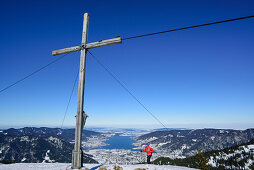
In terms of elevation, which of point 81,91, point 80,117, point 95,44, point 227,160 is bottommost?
point 227,160

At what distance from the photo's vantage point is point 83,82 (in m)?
6.60

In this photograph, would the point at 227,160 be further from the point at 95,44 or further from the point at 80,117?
the point at 95,44

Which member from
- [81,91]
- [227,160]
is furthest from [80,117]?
[227,160]

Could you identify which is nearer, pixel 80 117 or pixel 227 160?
pixel 80 117

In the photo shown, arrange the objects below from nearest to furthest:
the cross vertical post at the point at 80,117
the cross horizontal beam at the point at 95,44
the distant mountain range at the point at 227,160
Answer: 1. the cross vertical post at the point at 80,117
2. the cross horizontal beam at the point at 95,44
3. the distant mountain range at the point at 227,160

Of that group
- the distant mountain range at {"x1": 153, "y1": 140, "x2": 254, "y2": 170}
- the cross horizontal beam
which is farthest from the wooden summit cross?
the distant mountain range at {"x1": 153, "y1": 140, "x2": 254, "y2": 170}

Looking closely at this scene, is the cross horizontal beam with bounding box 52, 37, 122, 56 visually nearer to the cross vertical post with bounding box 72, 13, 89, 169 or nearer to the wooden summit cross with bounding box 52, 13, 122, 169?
the wooden summit cross with bounding box 52, 13, 122, 169

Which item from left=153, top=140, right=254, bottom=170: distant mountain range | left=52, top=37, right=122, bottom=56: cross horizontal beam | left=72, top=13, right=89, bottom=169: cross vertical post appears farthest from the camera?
left=153, top=140, right=254, bottom=170: distant mountain range

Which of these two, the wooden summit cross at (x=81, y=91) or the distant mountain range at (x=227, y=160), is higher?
the wooden summit cross at (x=81, y=91)

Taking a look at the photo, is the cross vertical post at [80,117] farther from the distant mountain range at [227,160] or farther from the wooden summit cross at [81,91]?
the distant mountain range at [227,160]

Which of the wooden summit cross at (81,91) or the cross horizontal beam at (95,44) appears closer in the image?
the wooden summit cross at (81,91)

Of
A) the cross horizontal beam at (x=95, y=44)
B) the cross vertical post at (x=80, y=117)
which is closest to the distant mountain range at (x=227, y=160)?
the cross vertical post at (x=80, y=117)

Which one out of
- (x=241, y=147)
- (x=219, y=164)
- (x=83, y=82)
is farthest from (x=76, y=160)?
(x=241, y=147)

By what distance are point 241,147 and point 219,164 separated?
162 ft
